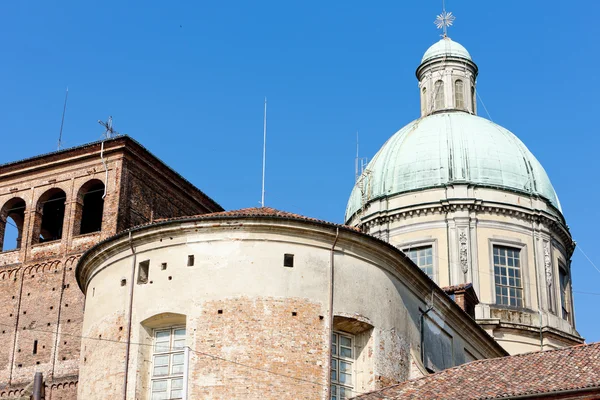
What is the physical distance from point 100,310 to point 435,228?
19.5 m

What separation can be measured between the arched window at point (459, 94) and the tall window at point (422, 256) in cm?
799

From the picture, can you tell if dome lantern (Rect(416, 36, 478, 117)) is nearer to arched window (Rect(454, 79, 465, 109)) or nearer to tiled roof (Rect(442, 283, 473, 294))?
arched window (Rect(454, 79, 465, 109))

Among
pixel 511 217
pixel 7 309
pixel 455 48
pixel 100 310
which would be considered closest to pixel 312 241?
pixel 100 310

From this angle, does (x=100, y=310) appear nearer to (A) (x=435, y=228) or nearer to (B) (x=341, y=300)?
(B) (x=341, y=300)

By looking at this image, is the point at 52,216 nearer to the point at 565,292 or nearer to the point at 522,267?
the point at 522,267

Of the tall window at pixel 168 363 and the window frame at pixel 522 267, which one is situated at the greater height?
the window frame at pixel 522 267

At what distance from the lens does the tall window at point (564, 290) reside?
44.7 metres

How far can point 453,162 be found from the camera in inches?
1778

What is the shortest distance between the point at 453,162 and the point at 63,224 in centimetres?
1639

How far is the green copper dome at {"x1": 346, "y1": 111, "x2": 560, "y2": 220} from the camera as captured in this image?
4481 cm

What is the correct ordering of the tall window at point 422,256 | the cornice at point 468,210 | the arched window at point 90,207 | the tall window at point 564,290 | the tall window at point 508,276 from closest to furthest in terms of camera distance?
the arched window at point 90,207
the tall window at point 508,276
the tall window at point 422,256
the cornice at point 468,210
the tall window at point 564,290

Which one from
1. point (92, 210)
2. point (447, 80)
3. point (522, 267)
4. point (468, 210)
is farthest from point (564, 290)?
point (92, 210)

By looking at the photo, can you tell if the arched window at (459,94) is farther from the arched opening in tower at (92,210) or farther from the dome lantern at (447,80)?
the arched opening in tower at (92,210)

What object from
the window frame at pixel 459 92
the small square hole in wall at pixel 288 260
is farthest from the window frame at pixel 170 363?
the window frame at pixel 459 92
